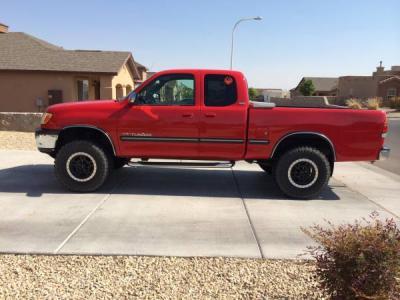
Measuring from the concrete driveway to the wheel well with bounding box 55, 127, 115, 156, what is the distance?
2.50ft

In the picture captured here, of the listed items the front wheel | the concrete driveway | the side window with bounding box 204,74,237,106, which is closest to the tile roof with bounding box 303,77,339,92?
the concrete driveway

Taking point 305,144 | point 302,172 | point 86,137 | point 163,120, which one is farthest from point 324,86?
point 86,137

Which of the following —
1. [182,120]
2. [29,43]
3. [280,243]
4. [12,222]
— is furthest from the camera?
[29,43]

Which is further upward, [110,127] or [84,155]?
[110,127]

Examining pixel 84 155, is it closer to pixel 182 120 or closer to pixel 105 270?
pixel 182 120

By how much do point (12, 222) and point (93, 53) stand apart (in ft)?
60.6

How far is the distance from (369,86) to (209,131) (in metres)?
68.5

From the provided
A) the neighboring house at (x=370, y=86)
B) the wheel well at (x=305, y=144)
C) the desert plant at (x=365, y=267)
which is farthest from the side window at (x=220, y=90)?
the neighboring house at (x=370, y=86)

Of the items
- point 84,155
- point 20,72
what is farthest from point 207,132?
point 20,72

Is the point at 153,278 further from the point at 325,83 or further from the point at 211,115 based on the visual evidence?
the point at 325,83

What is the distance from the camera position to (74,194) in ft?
22.2

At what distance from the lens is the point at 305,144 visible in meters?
6.80

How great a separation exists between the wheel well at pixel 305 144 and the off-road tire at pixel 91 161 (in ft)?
9.37

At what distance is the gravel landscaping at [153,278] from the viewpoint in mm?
3504
